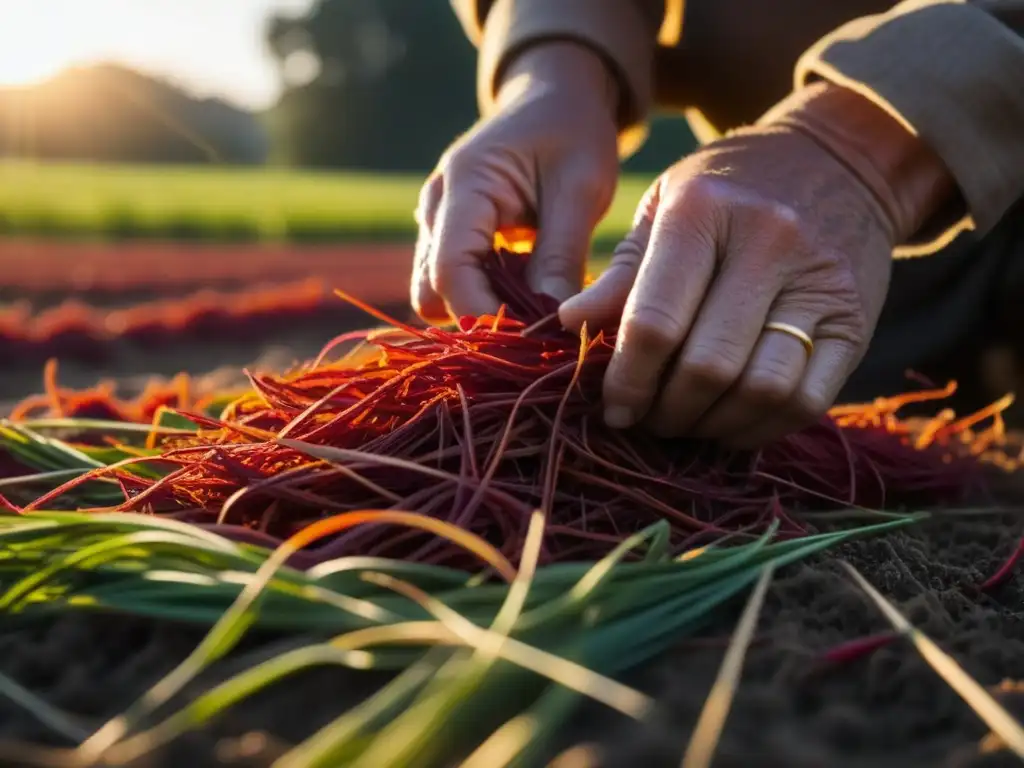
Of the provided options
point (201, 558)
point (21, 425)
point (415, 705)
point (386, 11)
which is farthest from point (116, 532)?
point (386, 11)

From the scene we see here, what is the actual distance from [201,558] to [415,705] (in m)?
0.31

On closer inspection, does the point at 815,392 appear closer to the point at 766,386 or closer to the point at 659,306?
the point at 766,386

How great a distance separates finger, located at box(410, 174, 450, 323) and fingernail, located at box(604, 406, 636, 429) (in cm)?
43

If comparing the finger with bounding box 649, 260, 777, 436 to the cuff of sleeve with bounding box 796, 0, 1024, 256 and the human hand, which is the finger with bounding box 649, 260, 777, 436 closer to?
the human hand

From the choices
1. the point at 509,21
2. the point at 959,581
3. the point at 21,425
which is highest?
the point at 509,21

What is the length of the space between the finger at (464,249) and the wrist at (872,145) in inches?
17.0

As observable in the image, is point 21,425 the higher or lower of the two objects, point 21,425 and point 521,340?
the lower

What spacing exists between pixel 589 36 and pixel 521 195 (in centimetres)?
56

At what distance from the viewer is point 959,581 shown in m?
1.03

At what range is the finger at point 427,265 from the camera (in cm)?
141

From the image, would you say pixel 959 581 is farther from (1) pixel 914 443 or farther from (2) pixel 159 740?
(2) pixel 159 740

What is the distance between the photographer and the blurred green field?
11.5 m

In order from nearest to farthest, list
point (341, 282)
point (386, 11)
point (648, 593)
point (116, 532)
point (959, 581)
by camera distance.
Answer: point (648, 593) < point (116, 532) < point (959, 581) < point (341, 282) < point (386, 11)

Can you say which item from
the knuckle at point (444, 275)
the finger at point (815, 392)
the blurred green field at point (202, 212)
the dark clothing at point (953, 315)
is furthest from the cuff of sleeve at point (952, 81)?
the blurred green field at point (202, 212)
